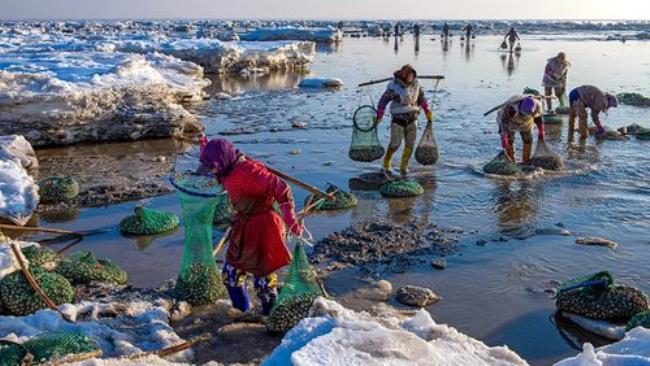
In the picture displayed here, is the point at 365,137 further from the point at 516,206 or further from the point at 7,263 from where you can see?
the point at 7,263

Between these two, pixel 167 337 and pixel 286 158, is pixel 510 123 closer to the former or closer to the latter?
pixel 286 158

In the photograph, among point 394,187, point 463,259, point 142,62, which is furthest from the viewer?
point 142,62

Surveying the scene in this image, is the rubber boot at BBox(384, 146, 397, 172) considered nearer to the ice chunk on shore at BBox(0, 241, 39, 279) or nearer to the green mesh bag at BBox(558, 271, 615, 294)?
the green mesh bag at BBox(558, 271, 615, 294)

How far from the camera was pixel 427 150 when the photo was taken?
957 centimetres

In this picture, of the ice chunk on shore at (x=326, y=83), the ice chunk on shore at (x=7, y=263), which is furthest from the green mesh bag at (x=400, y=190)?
the ice chunk on shore at (x=326, y=83)

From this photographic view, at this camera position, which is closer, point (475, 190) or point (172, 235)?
point (172, 235)

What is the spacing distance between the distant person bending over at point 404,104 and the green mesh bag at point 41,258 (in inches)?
186

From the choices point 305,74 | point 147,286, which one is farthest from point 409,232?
point 305,74

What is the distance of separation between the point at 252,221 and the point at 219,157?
1.89 feet

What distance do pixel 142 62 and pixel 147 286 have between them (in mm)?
10241

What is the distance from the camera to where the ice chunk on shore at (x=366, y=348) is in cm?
280

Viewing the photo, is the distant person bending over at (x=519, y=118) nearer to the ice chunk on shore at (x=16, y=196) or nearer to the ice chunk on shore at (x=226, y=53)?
the ice chunk on shore at (x=16, y=196)

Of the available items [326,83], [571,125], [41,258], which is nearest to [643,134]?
[571,125]

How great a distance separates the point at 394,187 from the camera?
8.53 meters
